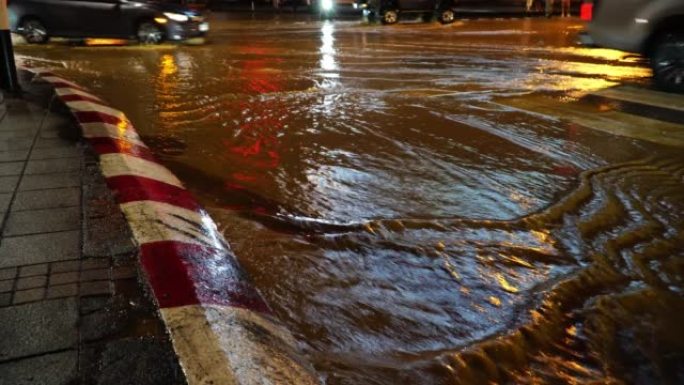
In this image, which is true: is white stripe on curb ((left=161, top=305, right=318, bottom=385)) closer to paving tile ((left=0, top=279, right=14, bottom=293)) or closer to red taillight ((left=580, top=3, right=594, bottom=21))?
paving tile ((left=0, top=279, right=14, bottom=293))

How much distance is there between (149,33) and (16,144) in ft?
35.0

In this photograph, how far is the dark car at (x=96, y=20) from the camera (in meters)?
14.6

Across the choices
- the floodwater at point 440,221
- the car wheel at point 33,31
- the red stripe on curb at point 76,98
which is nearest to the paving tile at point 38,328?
the floodwater at point 440,221

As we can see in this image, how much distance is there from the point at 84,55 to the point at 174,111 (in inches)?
278

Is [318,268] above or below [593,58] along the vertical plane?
below

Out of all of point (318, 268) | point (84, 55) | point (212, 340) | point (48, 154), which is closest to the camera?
point (212, 340)

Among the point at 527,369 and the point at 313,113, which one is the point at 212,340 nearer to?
the point at 527,369

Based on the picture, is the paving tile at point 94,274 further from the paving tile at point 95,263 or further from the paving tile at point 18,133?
the paving tile at point 18,133

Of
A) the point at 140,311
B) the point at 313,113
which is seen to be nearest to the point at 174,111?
the point at 313,113

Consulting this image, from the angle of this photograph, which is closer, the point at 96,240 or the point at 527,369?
the point at 527,369

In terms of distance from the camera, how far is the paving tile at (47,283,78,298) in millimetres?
2670

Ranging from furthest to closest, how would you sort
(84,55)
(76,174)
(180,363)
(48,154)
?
(84,55)
(48,154)
(76,174)
(180,363)

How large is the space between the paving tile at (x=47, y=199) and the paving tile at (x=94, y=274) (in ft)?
3.39

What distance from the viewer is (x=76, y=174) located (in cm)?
429
